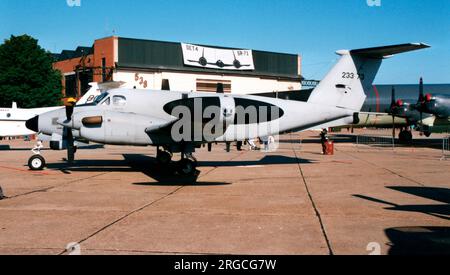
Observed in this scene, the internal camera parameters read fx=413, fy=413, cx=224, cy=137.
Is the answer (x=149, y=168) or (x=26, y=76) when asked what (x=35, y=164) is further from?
(x=26, y=76)

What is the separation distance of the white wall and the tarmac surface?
4756 cm

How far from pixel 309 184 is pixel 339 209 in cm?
411

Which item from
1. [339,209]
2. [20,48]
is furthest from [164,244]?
[20,48]

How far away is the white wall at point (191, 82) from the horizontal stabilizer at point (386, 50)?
46.0 metres

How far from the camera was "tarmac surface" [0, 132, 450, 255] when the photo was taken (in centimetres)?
672

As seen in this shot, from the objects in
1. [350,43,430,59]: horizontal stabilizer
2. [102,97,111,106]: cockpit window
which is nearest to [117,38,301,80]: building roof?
[102,97,111,106]: cockpit window

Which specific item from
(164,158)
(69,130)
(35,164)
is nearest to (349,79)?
(164,158)

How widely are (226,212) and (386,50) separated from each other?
41.9ft

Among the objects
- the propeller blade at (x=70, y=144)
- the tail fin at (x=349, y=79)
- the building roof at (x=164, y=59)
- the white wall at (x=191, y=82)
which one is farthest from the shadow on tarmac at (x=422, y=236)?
the building roof at (x=164, y=59)

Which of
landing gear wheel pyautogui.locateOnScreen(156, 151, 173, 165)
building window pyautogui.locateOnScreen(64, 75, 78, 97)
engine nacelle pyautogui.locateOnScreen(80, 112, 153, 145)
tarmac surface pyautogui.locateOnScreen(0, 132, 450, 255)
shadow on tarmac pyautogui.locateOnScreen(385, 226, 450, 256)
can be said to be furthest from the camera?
building window pyautogui.locateOnScreen(64, 75, 78, 97)

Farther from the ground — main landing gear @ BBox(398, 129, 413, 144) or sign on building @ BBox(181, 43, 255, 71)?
sign on building @ BBox(181, 43, 255, 71)

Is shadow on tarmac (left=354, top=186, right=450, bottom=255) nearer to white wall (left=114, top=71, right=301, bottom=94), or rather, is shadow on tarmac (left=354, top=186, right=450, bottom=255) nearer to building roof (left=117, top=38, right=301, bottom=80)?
white wall (left=114, top=71, right=301, bottom=94)
